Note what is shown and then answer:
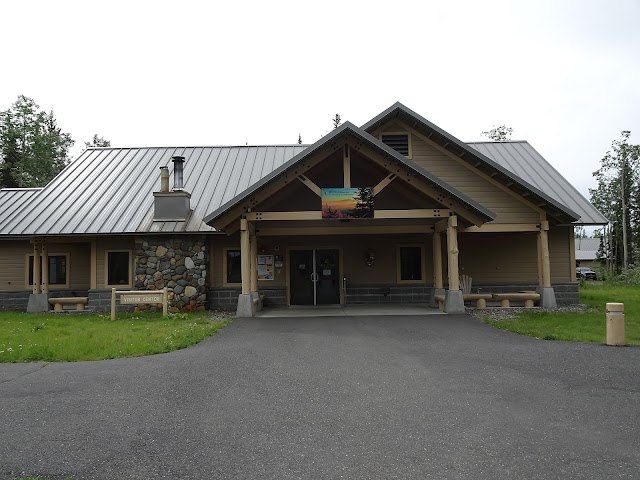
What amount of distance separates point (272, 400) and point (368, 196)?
28.2 feet

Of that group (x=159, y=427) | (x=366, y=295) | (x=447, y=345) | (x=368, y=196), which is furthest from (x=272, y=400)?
(x=366, y=295)

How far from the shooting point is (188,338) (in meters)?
10.3

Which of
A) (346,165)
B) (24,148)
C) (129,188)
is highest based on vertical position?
(24,148)

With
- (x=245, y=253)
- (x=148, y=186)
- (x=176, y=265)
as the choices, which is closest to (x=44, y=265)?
(x=148, y=186)

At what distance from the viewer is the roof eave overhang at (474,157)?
15.2 meters

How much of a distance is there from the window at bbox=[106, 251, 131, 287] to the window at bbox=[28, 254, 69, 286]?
226 cm

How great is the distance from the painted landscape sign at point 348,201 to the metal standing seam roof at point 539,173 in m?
8.33

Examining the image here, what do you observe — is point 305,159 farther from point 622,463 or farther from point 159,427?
point 622,463

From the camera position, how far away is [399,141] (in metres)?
17.4

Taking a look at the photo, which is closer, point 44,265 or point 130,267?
point 44,265

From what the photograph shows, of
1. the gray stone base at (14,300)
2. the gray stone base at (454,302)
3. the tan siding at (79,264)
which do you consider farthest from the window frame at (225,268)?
the gray stone base at (14,300)

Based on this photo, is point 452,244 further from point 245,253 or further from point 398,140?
point 245,253

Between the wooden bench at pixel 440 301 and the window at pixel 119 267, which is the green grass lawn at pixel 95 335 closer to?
the window at pixel 119 267

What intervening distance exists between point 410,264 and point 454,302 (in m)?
3.71
